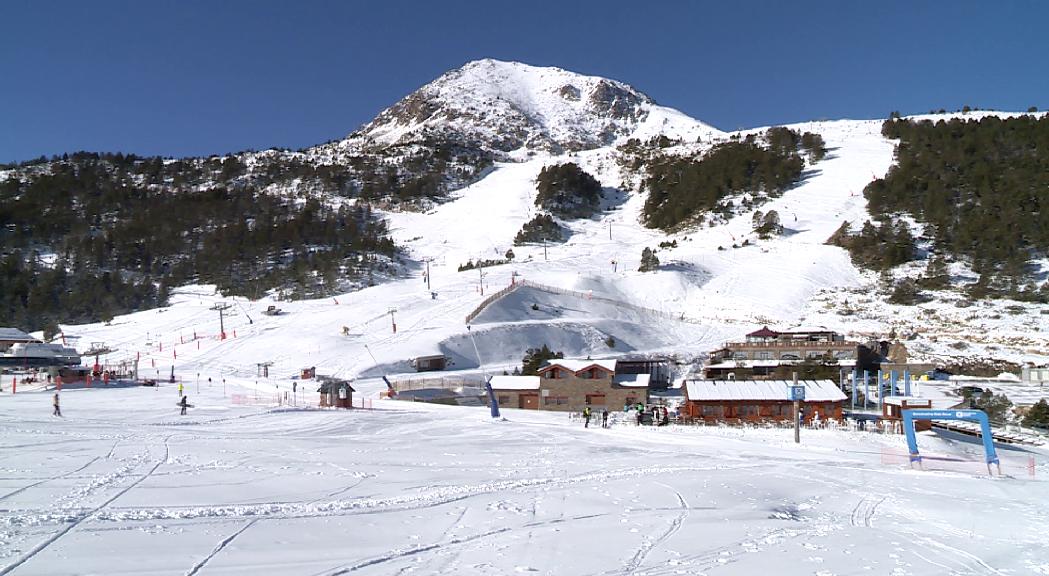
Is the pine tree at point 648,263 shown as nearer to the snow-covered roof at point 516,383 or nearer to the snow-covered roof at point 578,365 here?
the snow-covered roof at point 578,365

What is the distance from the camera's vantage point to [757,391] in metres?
29.5

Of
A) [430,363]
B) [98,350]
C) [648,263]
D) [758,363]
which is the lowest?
[758,363]

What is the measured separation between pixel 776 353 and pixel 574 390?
16.7 metres

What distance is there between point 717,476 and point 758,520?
416 centimetres

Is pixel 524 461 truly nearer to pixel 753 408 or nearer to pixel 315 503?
pixel 315 503

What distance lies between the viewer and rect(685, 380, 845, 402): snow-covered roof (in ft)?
94.2

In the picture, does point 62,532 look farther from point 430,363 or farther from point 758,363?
point 758,363

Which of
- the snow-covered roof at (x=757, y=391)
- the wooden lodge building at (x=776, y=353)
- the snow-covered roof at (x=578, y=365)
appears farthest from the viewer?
the wooden lodge building at (x=776, y=353)

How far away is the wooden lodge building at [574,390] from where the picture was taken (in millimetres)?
33500

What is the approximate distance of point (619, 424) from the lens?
1027 inches

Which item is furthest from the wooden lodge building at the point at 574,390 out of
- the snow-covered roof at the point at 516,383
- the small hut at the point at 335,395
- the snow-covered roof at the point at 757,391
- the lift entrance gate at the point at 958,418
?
the lift entrance gate at the point at 958,418

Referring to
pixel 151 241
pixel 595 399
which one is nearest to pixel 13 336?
pixel 151 241

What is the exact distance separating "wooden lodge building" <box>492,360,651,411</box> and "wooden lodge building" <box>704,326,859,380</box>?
27.1 feet

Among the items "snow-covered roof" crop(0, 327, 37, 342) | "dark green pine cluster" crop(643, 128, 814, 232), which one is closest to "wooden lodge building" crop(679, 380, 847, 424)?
"snow-covered roof" crop(0, 327, 37, 342)
